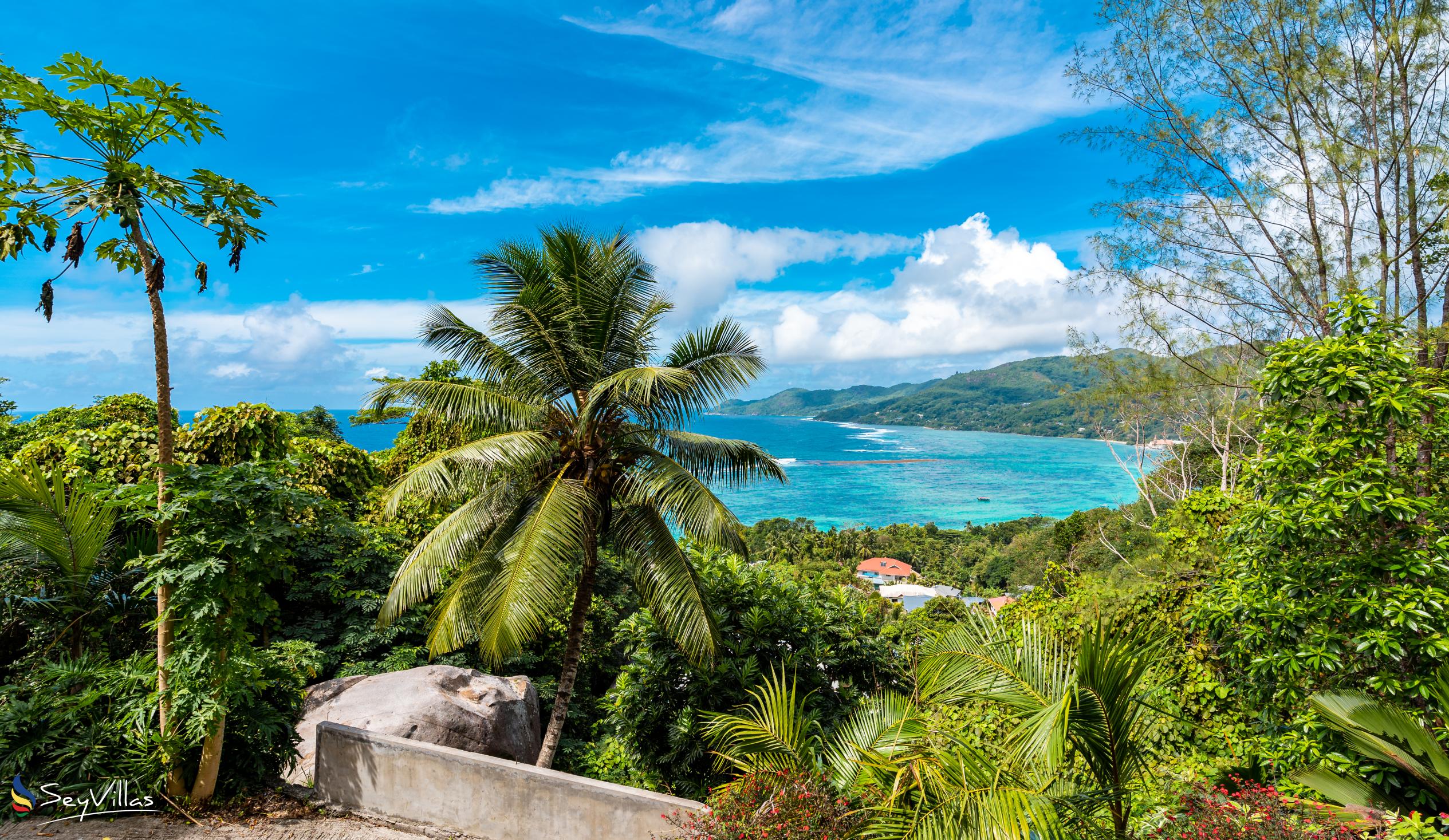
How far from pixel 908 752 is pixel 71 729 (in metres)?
6.33

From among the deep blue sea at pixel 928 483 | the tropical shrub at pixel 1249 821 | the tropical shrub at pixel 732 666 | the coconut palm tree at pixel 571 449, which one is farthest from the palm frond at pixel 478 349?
the deep blue sea at pixel 928 483

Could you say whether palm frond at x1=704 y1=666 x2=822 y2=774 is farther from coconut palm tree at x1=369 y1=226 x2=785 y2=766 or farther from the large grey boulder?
the large grey boulder

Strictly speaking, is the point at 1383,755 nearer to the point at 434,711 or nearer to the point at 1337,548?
the point at 1337,548

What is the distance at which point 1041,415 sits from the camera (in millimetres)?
190625

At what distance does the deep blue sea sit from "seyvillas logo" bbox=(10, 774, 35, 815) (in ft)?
228

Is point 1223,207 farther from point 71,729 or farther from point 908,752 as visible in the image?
point 71,729

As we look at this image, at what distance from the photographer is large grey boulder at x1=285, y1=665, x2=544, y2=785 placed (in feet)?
23.9

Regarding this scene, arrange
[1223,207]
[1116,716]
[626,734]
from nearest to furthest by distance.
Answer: [1116,716] < [626,734] < [1223,207]

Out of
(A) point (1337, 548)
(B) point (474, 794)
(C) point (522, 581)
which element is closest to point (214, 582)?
(C) point (522, 581)

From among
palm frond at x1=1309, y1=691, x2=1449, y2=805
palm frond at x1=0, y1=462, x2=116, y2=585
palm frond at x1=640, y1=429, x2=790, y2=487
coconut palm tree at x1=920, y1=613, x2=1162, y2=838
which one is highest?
palm frond at x1=640, y1=429, x2=790, y2=487

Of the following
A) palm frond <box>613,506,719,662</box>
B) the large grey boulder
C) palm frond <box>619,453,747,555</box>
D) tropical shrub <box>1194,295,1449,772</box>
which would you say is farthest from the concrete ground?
tropical shrub <box>1194,295,1449,772</box>

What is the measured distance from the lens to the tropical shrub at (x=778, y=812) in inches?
150

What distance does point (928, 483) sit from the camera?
127438 millimetres

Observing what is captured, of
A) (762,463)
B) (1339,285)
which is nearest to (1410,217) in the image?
(1339,285)
